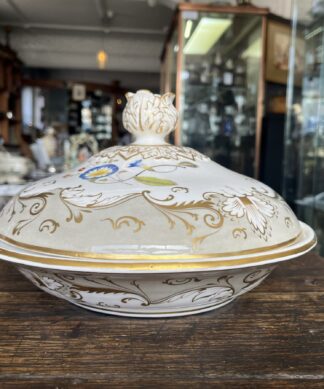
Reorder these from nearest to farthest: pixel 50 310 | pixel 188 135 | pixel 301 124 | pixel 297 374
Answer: pixel 297 374, pixel 50 310, pixel 301 124, pixel 188 135

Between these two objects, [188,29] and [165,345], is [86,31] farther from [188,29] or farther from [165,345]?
[165,345]

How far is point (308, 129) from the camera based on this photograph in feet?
6.72

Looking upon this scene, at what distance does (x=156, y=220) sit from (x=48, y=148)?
2904mm

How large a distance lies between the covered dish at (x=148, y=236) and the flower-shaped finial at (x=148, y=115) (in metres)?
0.06

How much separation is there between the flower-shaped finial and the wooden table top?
0.87 feet

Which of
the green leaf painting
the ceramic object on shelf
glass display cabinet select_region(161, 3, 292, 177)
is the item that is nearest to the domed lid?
the green leaf painting

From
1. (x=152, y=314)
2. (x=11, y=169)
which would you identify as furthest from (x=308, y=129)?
(x=152, y=314)

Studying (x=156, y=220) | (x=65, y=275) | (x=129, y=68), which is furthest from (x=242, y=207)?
(x=129, y=68)

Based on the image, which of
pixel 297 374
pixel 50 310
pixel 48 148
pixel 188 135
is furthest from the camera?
pixel 48 148

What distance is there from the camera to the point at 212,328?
499mm

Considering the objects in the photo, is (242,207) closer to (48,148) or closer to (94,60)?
(48,148)

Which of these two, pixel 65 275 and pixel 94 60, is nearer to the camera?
pixel 65 275

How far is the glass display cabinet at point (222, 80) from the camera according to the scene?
8.66 feet

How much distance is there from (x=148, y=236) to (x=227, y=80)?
106 inches
